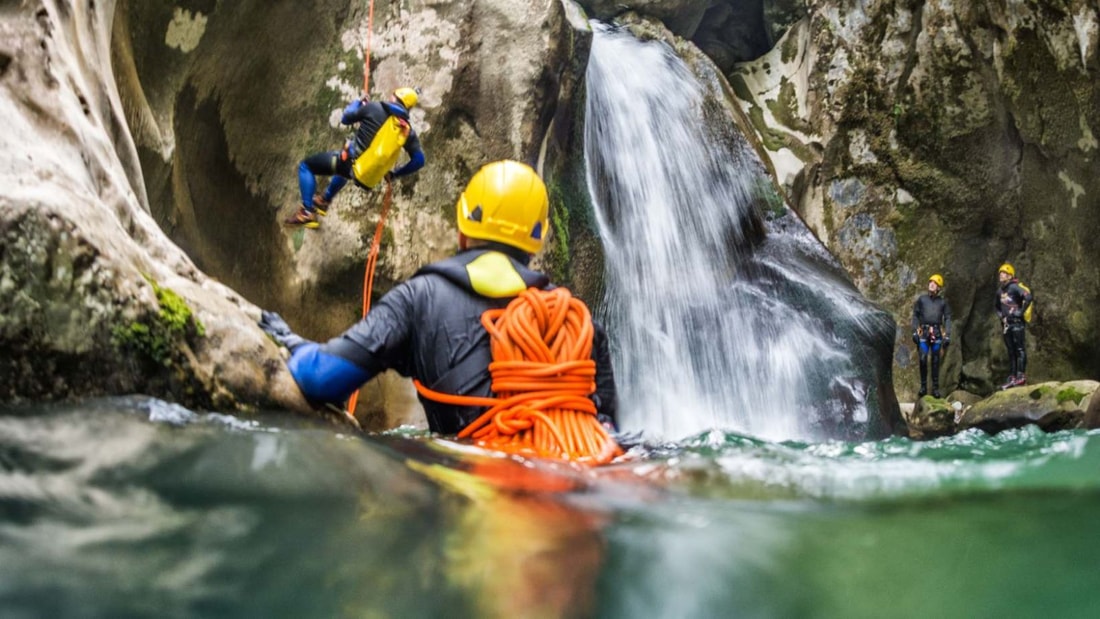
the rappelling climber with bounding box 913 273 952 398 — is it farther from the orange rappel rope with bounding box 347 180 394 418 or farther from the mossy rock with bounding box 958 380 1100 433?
the orange rappel rope with bounding box 347 180 394 418

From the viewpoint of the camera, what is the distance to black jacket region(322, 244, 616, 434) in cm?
321

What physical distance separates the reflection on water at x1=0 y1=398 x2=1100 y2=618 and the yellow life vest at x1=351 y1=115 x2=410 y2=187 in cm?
383

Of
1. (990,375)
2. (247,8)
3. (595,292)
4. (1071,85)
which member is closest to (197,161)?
(247,8)

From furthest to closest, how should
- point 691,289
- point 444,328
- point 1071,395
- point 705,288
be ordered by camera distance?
point 1071,395, point 705,288, point 691,289, point 444,328

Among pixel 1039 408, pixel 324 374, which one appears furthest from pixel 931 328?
pixel 324 374

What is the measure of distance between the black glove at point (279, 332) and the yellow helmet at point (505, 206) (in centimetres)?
79

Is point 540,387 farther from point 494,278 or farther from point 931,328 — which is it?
point 931,328

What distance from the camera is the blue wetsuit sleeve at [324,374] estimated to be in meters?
3.12

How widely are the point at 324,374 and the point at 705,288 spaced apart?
670cm

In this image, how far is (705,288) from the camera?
30.7 feet

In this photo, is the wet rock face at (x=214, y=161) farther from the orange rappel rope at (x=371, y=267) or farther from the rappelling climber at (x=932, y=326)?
the rappelling climber at (x=932, y=326)

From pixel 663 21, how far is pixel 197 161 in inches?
467

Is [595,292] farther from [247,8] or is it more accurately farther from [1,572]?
[1,572]

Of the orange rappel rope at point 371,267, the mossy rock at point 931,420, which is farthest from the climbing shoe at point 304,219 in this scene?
the mossy rock at point 931,420
